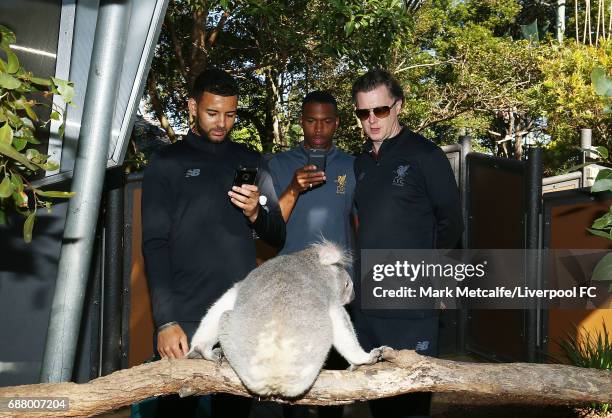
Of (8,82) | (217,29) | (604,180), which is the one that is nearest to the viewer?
(8,82)

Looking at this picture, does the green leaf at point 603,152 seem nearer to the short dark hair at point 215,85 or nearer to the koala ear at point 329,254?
the koala ear at point 329,254

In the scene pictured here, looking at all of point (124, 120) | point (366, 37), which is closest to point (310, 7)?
point (366, 37)

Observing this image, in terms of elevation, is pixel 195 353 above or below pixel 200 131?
below

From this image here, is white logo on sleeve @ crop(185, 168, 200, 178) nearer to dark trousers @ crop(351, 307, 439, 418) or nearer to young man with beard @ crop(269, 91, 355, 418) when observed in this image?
young man with beard @ crop(269, 91, 355, 418)

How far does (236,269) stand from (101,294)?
7.29 ft

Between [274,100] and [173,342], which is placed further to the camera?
[274,100]

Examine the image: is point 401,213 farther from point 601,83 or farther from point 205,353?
point 205,353

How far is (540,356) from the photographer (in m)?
4.96

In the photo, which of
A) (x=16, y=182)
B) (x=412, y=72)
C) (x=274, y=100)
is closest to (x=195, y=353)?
(x=16, y=182)

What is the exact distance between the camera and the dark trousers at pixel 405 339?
2.64m

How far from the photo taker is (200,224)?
2490mm

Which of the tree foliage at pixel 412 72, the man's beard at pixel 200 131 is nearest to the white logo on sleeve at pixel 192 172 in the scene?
the man's beard at pixel 200 131

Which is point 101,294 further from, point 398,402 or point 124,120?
point 398,402

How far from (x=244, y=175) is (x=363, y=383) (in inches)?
35.5
